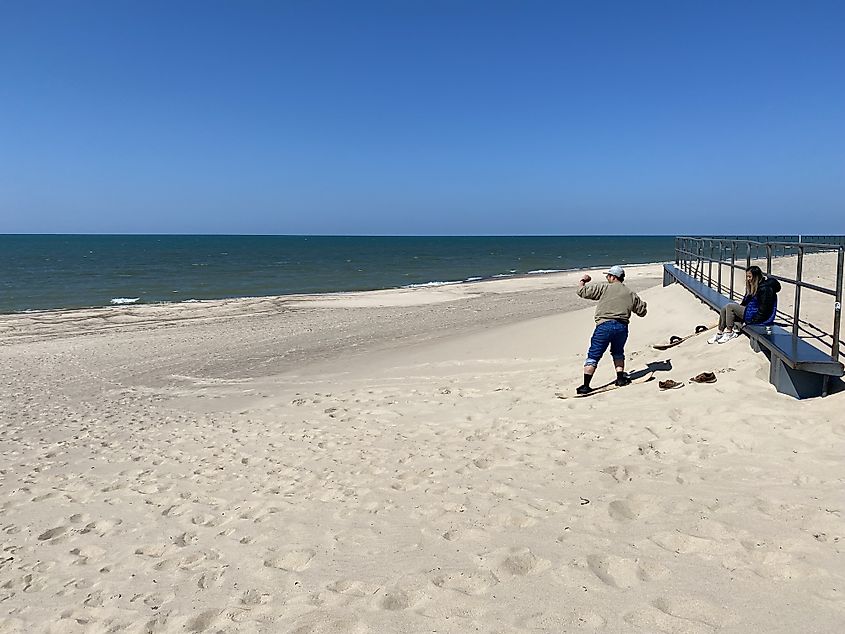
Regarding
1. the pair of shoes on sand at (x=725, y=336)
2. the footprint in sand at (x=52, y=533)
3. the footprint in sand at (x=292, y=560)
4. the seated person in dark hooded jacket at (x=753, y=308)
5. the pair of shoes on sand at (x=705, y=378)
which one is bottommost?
the footprint in sand at (x=52, y=533)

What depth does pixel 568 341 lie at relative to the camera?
11055 mm

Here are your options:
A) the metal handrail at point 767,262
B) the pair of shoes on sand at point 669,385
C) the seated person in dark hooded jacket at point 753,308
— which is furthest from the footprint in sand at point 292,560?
the seated person in dark hooded jacket at point 753,308

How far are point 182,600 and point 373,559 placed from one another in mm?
1063

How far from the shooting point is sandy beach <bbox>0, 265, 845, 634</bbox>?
307 centimetres

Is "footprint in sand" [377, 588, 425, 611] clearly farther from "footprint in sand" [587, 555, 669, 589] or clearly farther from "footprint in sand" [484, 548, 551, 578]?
"footprint in sand" [587, 555, 669, 589]

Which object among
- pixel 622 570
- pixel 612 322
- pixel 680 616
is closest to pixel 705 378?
pixel 612 322

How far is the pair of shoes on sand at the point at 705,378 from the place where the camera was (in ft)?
20.7

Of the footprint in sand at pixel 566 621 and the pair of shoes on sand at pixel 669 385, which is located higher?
the pair of shoes on sand at pixel 669 385

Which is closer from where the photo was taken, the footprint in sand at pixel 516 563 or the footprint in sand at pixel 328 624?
the footprint in sand at pixel 328 624

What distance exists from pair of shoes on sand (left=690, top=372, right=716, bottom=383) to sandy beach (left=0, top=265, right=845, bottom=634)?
→ 18 cm

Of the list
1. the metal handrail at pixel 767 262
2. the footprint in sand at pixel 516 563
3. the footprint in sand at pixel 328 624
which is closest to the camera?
the footprint in sand at pixel 328 624

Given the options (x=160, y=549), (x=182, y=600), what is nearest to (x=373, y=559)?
(x=182, y=600)

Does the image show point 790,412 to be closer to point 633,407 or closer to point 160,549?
point 633,407

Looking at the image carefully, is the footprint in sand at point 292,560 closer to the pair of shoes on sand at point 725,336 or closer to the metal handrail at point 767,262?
the metal handrail at point 767,262
